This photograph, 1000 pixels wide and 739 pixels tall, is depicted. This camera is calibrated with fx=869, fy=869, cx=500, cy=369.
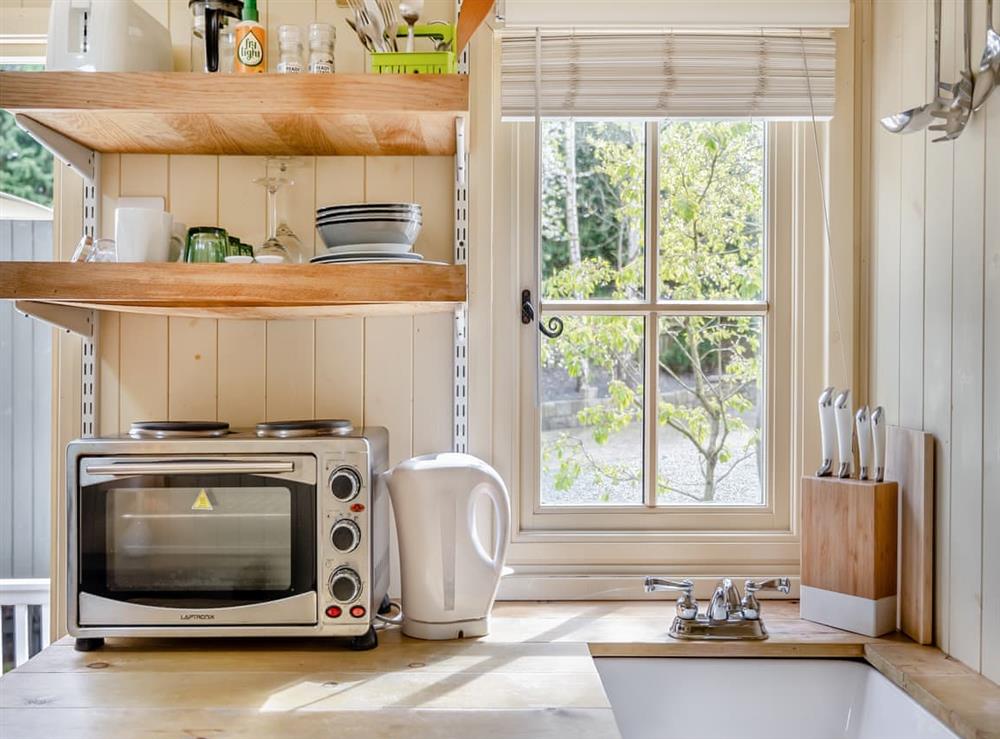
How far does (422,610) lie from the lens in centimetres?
148

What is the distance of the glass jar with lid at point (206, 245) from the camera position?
58.6 inches

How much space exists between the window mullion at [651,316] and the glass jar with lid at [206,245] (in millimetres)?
826

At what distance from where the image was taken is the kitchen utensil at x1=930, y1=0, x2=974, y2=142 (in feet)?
4.13

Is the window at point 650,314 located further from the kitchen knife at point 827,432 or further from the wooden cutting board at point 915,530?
the wooden cutting board at point 915,530

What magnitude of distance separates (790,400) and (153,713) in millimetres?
1278

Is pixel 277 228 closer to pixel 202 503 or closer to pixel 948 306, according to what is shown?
pixel 202 503

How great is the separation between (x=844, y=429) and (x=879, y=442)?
2.5 inches

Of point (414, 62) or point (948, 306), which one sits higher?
point (414, 62)

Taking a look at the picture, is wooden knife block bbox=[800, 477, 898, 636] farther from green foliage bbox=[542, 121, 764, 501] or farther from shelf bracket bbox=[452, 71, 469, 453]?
shelf bracket bbox=[452, 71, 469, 453]

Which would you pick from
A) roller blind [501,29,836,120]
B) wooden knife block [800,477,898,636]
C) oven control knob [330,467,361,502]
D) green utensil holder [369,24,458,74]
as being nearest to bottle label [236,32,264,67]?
green utensil holder [369,24,458,74]

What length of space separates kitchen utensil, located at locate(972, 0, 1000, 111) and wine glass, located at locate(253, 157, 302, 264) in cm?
112

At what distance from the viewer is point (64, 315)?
1.58m

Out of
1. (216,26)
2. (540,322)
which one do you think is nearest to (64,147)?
(216,26)

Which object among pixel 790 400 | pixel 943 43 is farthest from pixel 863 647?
pixel 943 43
